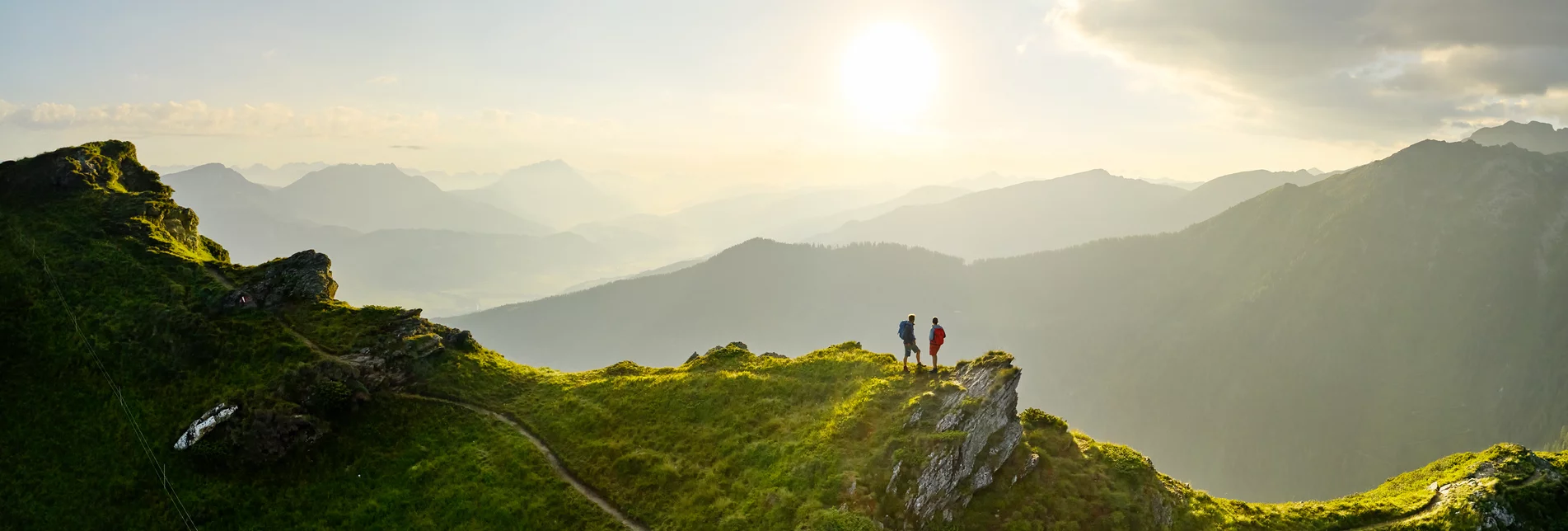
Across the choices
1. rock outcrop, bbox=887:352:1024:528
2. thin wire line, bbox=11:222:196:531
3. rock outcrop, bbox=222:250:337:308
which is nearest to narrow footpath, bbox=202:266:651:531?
rock outcrop, bbox=222:250:337:308

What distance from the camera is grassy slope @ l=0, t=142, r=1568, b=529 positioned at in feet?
105

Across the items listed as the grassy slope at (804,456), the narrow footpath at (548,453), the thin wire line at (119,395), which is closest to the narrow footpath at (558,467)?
the narrow footpath at (548,453)

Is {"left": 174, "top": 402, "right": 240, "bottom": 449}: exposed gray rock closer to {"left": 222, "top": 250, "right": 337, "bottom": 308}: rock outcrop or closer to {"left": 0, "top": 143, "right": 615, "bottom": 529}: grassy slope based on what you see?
{"left": 0, "top": 143, "right": 615, "bottom": 529}: grassy slope

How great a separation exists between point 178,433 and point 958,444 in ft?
141

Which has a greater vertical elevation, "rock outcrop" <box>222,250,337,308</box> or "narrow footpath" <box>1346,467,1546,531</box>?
"rock outcrop" <box>222,250,337,308</box>

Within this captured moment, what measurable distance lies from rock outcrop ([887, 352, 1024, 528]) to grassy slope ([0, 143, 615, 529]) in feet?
49.2

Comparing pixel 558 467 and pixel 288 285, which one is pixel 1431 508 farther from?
pixel 288 285

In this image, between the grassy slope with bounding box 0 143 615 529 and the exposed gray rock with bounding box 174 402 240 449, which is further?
the exposed gray rock with bounding box 174 402 240 449

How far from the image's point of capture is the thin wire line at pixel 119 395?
3347cm

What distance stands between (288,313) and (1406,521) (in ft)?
237

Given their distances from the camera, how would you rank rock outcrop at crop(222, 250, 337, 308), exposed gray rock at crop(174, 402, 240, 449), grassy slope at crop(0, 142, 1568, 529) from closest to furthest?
1. grassy slope at crop(0, 142, 1568, 529)
2. exposed gray rock at crop(174, 402, 240, 449)
3. rock outcrop at crop(222, 250, 337, 308)

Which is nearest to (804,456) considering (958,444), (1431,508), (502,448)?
(958,444)

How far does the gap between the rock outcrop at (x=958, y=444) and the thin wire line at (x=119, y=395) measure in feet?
118

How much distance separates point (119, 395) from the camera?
1529 inches
